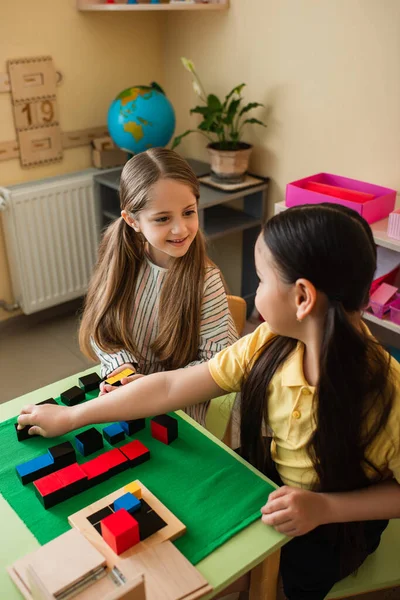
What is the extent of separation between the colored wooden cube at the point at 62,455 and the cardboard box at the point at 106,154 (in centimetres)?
215

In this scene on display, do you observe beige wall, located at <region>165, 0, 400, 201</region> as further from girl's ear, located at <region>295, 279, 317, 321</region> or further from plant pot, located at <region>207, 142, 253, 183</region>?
girl's ear, located at <region>295, 279, 317, 321</region>

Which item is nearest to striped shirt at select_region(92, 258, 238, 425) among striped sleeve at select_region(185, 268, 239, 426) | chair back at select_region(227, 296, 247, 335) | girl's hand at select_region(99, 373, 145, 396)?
striped sleeve at select_region(185, 268, 239, 426)

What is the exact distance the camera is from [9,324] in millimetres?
3045

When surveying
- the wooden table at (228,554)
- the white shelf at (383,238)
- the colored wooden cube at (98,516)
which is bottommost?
the wooden table at (228,554)

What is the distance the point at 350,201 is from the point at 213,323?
904mm

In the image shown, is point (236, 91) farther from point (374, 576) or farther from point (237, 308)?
point (374, 576)

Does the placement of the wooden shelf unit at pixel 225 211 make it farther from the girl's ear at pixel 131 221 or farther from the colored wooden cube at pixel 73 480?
the colored wooden cube at pixel 73 480

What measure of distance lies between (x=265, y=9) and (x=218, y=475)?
7.22 ft

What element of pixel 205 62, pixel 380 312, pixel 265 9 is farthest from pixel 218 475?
pixel 205 62

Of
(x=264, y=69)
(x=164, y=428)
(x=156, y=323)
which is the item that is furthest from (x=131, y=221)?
(x=264, y=69)

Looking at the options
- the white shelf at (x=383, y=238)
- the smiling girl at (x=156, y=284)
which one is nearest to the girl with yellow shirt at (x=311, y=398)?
the smiling girl at (x=156, y=284)

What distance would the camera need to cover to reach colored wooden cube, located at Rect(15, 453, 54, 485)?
106 cm

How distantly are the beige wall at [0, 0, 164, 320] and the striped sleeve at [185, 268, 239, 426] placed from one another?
158 cm

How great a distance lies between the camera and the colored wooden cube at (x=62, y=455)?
1082 millimetres
